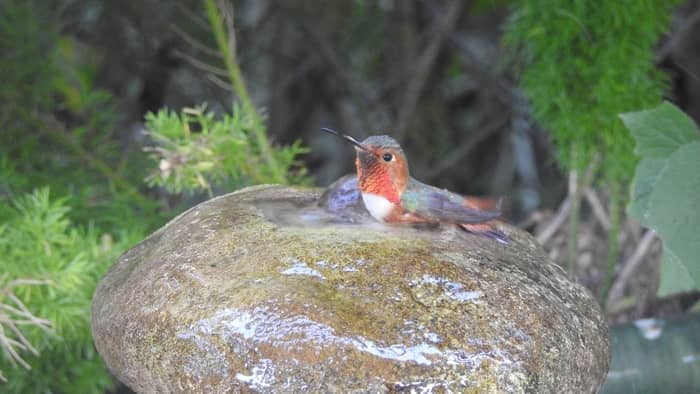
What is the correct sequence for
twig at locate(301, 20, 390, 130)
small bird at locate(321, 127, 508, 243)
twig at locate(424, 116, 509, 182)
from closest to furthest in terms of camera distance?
1. small bird at locate(321, 127, 508, 243)
2. twig at locate(301, 20, 390, 130)
3. twig at locate(424, 116, 509, 182)

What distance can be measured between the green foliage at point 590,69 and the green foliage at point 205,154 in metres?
0.48

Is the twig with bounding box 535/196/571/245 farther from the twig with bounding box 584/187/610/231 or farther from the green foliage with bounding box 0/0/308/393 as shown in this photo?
the green foliage with bounding box 0/0/308/393

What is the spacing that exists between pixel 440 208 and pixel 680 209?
13.5 inches

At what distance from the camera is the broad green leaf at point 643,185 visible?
1364 millimetres

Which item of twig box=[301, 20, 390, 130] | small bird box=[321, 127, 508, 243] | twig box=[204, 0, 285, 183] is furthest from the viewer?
twig box=[301, 20, 390, 130]

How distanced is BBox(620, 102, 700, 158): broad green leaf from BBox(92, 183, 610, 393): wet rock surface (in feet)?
1.06

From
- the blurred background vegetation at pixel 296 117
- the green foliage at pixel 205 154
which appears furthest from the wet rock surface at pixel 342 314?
the green foliage at pixel 205 154

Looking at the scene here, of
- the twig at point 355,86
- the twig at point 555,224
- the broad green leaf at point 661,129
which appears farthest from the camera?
the twig at point 355,86

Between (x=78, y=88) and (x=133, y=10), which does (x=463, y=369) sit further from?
A: (x=133, y=10)

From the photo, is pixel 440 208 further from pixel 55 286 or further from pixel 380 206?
pixel 55 286

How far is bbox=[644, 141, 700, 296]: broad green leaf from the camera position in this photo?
1.23m

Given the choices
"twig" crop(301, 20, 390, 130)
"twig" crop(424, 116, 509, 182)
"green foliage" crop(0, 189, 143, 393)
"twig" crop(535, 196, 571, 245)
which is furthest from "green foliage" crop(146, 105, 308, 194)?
"twig" crop(424, 116, 509, 182)

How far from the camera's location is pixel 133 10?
2.54 meters

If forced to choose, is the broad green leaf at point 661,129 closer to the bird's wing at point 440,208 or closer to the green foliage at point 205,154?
the bird's wing at point 440,208
